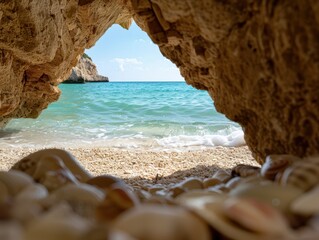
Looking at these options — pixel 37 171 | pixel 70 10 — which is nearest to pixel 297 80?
pixel 37 171

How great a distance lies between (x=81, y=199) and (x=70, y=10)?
4.63 meters

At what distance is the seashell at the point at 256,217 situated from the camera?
85 cm

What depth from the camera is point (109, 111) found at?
48.3ft

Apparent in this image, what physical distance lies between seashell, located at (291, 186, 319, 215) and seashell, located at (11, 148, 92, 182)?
4.22ft

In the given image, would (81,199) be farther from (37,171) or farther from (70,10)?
(70,10)

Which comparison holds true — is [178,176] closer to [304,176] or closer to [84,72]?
[304,176]

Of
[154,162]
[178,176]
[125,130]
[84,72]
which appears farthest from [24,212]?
[84,72]

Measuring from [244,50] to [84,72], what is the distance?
107 ft

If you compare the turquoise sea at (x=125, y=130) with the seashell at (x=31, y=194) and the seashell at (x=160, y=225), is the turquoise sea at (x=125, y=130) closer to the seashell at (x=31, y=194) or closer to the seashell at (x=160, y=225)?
the seashell at (x=31, y=194)

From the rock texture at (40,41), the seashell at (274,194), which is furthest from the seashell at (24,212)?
the rock texture at (40,41)

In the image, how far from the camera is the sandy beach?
4461mm

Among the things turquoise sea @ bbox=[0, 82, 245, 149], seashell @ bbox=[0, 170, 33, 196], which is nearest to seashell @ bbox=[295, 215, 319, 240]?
seashell @ bbox=[0, 170, 33, 196]

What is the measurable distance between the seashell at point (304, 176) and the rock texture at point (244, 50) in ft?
1.74

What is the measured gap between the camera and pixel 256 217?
0.87m
